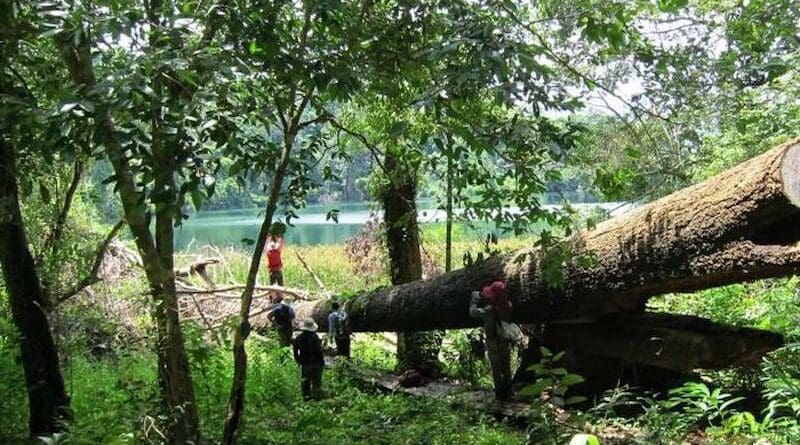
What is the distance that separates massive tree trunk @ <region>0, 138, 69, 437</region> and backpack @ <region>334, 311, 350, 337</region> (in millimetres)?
4608

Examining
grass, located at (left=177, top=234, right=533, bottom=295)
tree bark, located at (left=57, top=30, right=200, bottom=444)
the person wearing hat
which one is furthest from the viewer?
grass, located at (left=177, top=234, right=533, bottom=295)

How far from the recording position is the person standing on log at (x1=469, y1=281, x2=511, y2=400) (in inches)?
281

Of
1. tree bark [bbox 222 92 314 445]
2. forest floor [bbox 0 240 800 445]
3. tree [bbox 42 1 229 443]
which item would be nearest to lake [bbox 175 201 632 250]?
forest floor [bbox 0 240 800 445]

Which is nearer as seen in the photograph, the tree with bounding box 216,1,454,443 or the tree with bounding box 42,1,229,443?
the tree with bounding box 42,1,229,443

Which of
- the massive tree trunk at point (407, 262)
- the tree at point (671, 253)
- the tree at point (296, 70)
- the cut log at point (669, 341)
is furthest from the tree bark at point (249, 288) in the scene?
the massive tree trunk at point (407, 262)

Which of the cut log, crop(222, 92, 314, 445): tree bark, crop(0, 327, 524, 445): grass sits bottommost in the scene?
crop(0, 327, 524, 445): grass

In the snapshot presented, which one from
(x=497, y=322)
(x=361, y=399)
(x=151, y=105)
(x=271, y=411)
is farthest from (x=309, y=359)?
(x=151, y=105)

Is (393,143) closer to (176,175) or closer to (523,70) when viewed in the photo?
(523,70)

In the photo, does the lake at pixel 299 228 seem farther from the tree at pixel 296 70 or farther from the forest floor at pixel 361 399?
the tree at pixel 296 70

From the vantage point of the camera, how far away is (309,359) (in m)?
8.32

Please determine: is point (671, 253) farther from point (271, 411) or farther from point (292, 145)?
point (271, 411)

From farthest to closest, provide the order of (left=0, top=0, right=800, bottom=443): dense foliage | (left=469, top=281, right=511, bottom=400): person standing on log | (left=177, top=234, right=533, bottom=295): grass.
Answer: (left=177, top=234, right=533, bottom=295): grass < (left=469, top=281, right=511, bottom=400): person standing on log < (left=0, top=0, right=800, bottom=443): dense foliage

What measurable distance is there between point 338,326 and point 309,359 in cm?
147

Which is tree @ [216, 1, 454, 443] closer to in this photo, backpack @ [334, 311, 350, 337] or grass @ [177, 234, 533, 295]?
backpack @ [334, 311, 350, 337]
